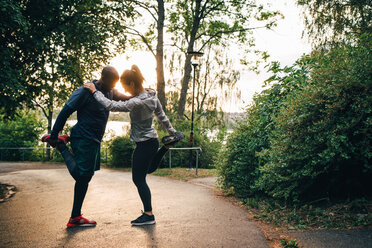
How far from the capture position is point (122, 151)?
13.8 meters

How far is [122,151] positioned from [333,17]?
35.8 feet

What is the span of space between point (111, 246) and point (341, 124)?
10.2 ft

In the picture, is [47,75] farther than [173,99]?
No

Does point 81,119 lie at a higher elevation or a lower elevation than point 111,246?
higher

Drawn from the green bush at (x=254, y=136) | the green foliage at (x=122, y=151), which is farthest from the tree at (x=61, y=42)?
the green foliage at (x=122, y=151)

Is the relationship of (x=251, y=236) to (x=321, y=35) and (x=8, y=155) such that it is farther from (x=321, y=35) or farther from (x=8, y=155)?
(x=8, y=155)

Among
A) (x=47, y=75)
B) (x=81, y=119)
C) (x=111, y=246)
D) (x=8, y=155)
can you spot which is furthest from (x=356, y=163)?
(x=8, y=155)

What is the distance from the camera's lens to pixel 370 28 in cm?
1134

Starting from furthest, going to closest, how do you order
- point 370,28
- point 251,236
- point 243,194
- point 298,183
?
point 370,28 < point 243,194 < point 298,183 < point 251,236

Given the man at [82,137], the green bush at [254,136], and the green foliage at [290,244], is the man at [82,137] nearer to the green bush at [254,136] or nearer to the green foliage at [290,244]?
the green foliage at [290,244]

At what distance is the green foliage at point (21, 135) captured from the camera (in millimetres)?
20156

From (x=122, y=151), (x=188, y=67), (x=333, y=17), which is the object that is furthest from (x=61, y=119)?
(x=188, y=67)

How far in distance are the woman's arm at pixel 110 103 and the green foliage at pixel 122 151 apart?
9973 mm

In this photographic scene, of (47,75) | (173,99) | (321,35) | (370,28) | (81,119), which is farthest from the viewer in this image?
(173,99)
